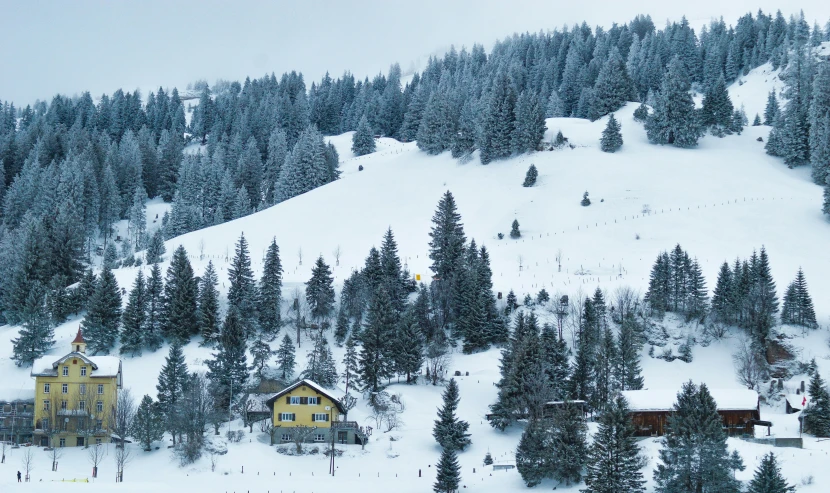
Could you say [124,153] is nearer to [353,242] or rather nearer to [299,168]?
[299,168]

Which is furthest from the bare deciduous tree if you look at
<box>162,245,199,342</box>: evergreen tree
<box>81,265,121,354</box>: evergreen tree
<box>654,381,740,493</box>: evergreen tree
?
<box>81,265,121,354</box>: evergreen tree

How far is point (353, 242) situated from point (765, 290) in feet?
151

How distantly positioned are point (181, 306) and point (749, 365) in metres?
48.5

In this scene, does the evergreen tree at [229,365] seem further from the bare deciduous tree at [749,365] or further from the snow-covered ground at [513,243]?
the bare deciduous tree at [749,365]

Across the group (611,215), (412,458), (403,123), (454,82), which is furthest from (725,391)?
(454,82)

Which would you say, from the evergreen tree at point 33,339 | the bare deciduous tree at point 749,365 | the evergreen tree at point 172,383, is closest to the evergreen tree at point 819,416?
the bare deciduous tree at point 749,365

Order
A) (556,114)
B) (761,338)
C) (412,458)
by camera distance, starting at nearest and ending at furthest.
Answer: (412,458) < (761,338) < (556,114)

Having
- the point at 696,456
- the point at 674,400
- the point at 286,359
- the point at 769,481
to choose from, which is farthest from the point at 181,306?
the point at 769,481

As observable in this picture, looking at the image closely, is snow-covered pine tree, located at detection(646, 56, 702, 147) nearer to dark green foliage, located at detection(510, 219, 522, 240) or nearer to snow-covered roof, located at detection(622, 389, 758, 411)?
dark green foliage, located at detection(510, 219, 522, 240)

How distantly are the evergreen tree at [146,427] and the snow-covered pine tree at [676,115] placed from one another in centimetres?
8516

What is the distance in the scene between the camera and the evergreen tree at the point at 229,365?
207ft

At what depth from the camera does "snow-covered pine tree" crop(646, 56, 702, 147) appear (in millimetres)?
115688

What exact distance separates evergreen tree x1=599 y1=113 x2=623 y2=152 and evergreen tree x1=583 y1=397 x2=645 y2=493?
240 feet

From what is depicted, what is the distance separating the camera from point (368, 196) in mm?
112625
